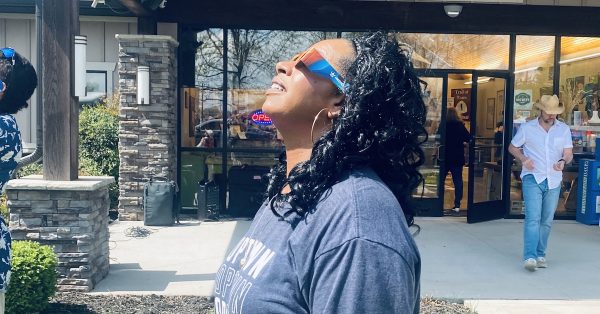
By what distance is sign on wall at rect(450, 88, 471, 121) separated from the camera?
10.1m

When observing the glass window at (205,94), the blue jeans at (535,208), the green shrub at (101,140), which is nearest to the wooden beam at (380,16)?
the glass window at (205,94)

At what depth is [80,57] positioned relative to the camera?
5.48m

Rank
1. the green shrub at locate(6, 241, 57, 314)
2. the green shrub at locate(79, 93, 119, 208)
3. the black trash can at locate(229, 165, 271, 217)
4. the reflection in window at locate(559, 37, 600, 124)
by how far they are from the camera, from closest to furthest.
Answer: the green shrub at locate(6, 241, 57, 314) → the green shrub at locate(79, 93, 119, 208) → the black trash can at locate(229, 165, 271, 217) → the reflection in window at locate(559, 37, 600, 124)

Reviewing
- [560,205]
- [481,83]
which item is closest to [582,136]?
[560,205]

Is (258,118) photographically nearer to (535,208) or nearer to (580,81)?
(535,208)

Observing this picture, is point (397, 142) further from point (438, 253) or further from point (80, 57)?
point (438, 253)

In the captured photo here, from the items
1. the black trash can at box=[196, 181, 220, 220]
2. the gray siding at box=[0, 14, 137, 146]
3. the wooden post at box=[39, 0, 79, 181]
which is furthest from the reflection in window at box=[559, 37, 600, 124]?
the wooden post at box=[39, 0, 79, 181]

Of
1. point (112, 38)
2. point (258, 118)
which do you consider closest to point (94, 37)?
point (112, 38)

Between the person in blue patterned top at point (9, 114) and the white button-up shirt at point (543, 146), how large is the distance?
499cm

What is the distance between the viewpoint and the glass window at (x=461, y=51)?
9.95 meters

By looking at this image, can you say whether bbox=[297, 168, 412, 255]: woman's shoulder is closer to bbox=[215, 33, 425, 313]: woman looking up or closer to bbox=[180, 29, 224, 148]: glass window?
bbox=[215, 33, 425, 313]: woman looking up

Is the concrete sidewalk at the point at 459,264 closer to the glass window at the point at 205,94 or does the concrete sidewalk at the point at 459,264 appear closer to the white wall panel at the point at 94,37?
the glass window at the point at 205,94

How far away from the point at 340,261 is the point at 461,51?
362 inches

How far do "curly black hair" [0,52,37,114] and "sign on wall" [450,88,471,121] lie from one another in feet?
25.3
